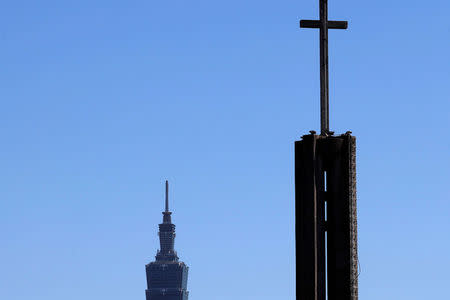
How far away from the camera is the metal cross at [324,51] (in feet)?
92.1

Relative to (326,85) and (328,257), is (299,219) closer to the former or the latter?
(328,257)

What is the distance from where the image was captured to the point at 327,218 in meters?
27.5

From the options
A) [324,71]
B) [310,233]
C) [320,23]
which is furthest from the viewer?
[320,23]

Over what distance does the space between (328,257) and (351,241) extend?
0.62m

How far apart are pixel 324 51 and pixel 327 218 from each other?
3.83m

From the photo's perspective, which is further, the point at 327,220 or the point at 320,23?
the point at 320,23

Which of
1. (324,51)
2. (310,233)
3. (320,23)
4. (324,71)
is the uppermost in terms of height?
(320,23)

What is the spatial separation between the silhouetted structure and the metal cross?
0.53 meters

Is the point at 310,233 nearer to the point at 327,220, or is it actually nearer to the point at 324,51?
the point at 327,220

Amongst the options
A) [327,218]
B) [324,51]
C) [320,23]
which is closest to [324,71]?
[324,51]

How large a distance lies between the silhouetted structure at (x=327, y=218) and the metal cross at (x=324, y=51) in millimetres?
528

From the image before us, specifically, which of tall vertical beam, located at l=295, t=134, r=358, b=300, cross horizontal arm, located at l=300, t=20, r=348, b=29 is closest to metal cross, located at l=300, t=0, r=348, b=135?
cross horizontal arm, located at l=300, t=20, r=348, b=29

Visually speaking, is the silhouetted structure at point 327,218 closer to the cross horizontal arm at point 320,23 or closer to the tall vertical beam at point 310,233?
the tall vertical beam at point 310,233

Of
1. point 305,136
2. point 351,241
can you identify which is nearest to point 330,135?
point 305,136
